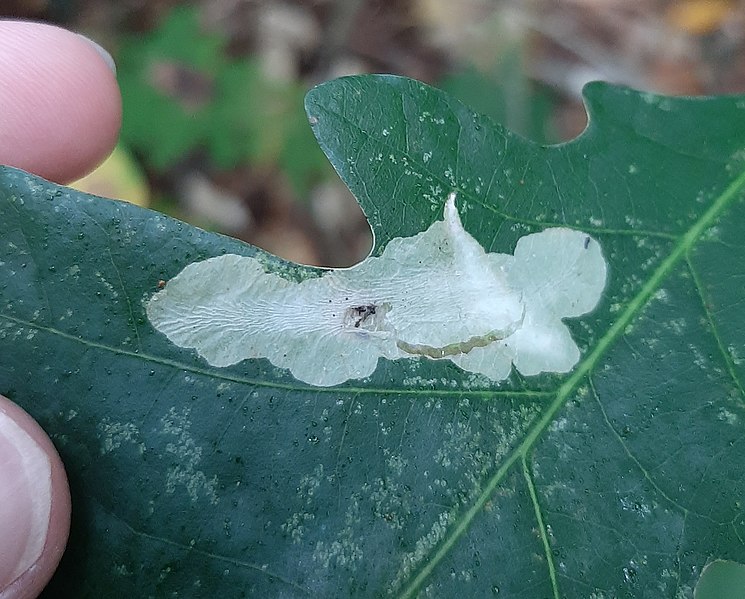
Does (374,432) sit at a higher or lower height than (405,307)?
lower

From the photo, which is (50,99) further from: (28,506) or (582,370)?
(582,370)

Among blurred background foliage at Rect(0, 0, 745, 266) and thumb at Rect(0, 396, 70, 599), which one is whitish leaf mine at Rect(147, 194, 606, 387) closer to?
thumb at Rect(0, 396, 70, 599)

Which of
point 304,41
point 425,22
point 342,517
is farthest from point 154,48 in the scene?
point 342,517

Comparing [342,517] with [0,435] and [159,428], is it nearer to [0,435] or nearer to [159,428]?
[159,428]

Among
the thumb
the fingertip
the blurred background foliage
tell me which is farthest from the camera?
the blurred background foliage

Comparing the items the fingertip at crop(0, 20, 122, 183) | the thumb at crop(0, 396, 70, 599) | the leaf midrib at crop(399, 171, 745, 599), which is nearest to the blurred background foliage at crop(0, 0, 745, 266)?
the fingertip at crop(0, 20, 122, 183)

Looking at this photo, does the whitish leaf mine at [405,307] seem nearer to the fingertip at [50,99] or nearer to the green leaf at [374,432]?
the green leaf at [374,432]

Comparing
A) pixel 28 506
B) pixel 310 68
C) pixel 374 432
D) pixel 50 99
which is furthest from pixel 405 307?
pixel 310 68
